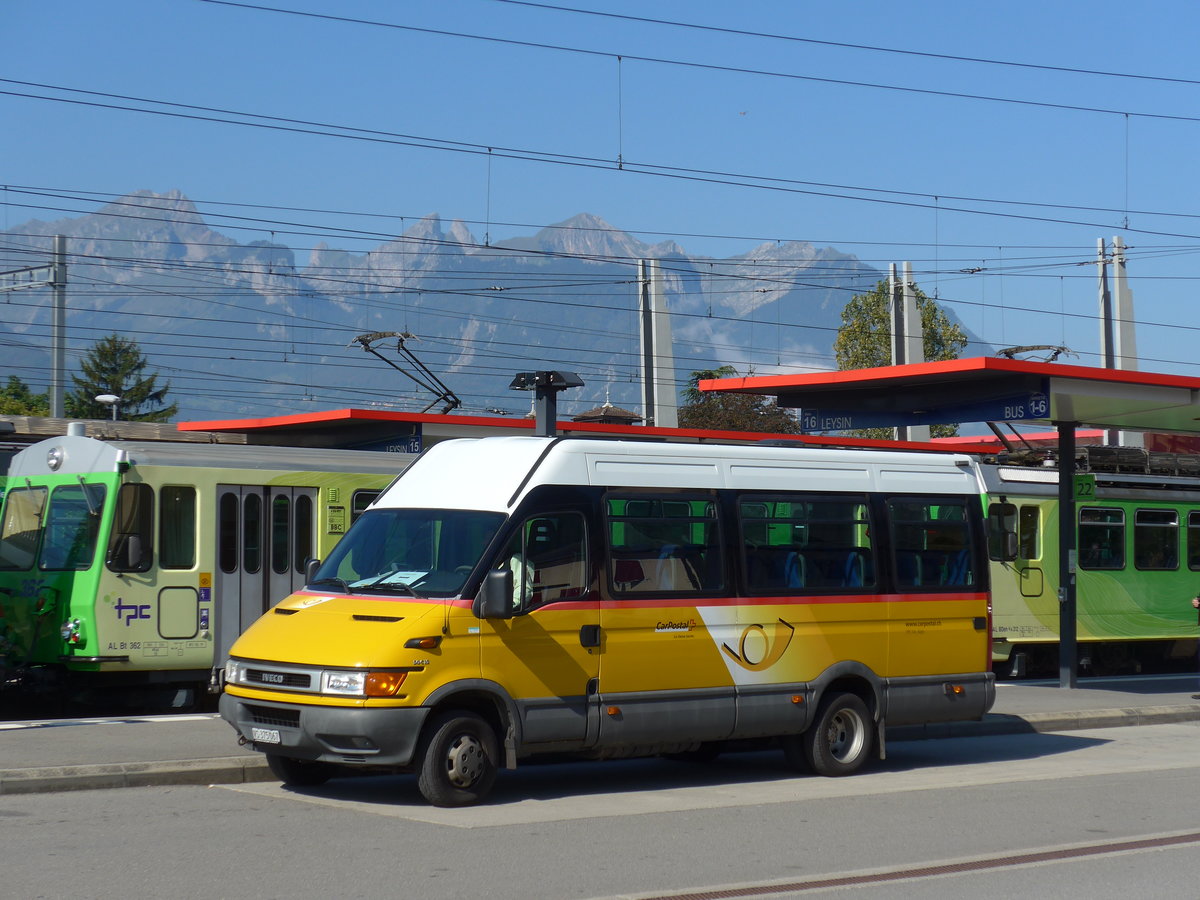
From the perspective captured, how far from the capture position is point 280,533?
1800cm

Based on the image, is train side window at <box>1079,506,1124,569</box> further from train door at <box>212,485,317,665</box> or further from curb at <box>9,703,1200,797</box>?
curb at <box>9,703,1200,797</box>

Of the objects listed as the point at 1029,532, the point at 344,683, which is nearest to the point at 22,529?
the point at 344,683

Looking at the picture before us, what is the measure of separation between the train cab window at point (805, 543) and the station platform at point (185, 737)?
302 centimetres

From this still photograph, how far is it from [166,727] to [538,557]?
16.2 feet

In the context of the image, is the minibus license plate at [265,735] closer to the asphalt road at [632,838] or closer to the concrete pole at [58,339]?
the asphalt road at [632,838]

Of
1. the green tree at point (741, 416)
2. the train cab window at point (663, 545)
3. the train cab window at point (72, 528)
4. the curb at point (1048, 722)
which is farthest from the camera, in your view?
the green tree at point (741, 416)

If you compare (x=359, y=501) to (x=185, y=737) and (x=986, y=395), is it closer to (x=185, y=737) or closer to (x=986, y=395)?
(x=185, y=737)

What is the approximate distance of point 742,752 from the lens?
1458cm

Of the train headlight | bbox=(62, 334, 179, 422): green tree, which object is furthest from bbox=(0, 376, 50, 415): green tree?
the train headlight

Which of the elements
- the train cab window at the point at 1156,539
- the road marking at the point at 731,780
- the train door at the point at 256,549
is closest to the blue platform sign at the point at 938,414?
the train cab window at the point at 1156,539

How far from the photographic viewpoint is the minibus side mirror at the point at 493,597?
10891 mm

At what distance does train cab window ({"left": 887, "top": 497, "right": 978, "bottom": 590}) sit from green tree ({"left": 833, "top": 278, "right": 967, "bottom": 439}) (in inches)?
1901

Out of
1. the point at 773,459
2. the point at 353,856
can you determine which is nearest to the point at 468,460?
the point at 773,459

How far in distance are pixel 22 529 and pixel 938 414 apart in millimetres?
12272
